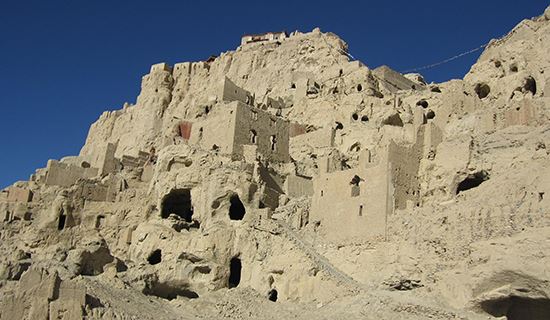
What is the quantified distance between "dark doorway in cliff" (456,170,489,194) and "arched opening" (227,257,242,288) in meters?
12.8

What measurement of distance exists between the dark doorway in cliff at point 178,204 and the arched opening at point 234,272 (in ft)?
17.1

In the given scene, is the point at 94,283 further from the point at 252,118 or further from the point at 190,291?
the point at 252,118

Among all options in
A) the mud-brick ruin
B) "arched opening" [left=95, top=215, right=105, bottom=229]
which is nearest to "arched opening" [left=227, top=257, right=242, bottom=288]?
the mud-brick ruin

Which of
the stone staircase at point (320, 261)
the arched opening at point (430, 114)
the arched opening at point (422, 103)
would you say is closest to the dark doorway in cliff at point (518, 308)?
the stone staircase at point (320, 261)

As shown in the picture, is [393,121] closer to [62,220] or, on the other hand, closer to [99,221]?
[99,221]

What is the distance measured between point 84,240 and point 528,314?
2504cm

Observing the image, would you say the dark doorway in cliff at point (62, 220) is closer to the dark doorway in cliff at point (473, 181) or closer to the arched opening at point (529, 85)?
the dark doorway in cliff at point (473, 181)

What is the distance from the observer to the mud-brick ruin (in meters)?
30.2

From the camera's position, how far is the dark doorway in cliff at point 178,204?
44.7 metres

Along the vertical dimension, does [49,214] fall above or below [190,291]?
above

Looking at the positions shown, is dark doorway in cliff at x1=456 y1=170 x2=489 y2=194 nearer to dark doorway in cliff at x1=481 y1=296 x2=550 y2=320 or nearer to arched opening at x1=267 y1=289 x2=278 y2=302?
dark doorway in cliff at x1=481 y1=296 x2=550 y2=320

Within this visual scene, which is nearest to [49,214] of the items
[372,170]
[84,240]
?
[84,240]

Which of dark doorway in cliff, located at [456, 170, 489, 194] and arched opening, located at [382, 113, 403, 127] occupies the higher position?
arched opening, located at [382, 113, 403, 127]

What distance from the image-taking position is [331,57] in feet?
211
